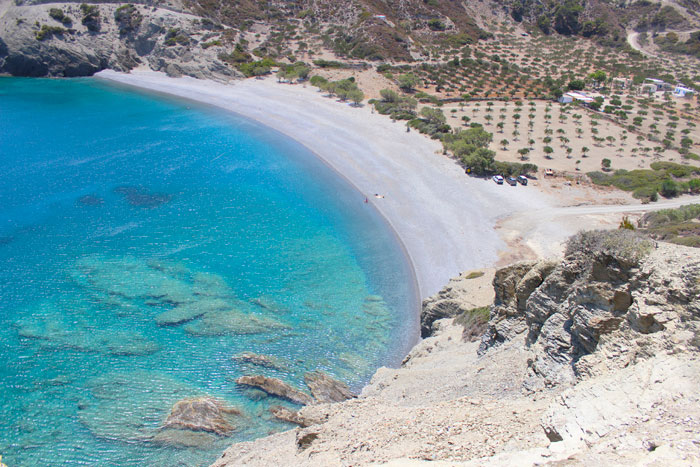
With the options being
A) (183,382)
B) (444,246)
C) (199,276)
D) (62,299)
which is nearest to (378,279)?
(444,246)

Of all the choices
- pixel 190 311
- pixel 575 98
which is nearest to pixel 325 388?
pixel 190 311

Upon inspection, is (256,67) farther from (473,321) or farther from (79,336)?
(473,321)

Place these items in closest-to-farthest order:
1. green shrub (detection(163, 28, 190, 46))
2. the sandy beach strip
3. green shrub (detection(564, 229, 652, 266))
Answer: green shrub (detection(564, 229, 652, 266)) < the sandy beach strip < green shrub (detection(163, 28, 190, 46))

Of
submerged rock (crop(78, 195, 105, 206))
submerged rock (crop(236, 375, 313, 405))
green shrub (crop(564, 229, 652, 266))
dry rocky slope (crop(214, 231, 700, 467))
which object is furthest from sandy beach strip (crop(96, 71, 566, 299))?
submerged rock (crop(78, 195, 105, 206))

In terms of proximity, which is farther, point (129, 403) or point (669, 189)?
point (669, 189)

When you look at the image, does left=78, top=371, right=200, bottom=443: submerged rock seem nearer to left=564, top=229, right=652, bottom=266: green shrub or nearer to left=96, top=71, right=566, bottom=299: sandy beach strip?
left=96, top=71, right=566, bottom=299: sandy beach strip

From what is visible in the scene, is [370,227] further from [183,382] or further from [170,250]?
[183,382]

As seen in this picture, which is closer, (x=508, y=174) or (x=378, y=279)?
Answer: (x=378, y=279)
